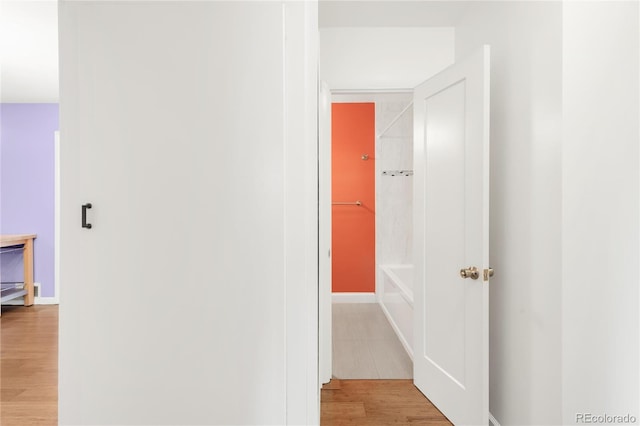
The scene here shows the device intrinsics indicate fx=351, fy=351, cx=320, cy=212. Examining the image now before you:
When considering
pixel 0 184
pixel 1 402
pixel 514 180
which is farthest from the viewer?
pixel 0 184

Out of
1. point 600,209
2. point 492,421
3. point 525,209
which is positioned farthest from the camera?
point 492,421

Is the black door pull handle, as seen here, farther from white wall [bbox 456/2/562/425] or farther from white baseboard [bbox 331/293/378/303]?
white baseboard [bbox 331/293/378/303]

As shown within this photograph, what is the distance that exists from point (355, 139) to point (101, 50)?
3.36m

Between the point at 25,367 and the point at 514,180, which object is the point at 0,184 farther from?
the point at 514,180

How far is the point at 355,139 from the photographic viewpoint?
445cm

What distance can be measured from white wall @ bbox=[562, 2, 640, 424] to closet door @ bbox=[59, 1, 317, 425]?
114 cm

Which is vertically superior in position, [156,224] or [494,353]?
[156,224]

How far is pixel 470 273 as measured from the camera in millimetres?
1810

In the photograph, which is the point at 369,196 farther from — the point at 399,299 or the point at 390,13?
the point at 390,13

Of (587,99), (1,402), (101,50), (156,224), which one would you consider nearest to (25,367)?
(1,402)

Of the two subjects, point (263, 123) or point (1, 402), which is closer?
point (263, 123)

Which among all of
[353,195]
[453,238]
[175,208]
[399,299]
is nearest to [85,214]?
[175,208]

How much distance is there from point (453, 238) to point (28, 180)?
491 cm

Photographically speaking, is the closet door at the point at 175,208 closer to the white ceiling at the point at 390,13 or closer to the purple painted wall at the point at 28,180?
the white ceiling at the point at 390,13
